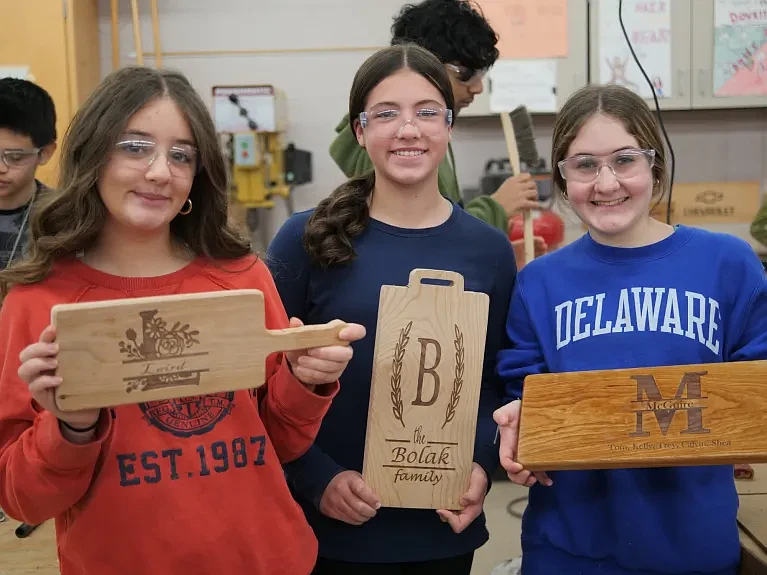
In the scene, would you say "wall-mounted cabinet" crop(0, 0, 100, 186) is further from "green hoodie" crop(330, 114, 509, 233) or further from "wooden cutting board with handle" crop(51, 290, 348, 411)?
"wooden cutting board with handle" crop(51, 290, 348, 411)

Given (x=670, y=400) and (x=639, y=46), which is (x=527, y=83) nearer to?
(x=639, y=46)

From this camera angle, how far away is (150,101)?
3.51 feet

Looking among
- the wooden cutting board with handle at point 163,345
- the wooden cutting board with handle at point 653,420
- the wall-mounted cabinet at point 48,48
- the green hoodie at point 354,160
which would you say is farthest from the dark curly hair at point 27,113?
the wooden cutting board with handle at point 653,420

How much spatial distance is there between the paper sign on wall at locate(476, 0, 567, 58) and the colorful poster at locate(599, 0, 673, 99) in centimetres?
20

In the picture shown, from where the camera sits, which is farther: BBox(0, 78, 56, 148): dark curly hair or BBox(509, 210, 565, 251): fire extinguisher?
BBox(509, 210, 565, 251): fire extinguisher

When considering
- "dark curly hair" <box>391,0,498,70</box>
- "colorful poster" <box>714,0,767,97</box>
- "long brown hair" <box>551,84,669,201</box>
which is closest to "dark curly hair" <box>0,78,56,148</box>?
"dark curly hair" <box>391,0,498,70</box>

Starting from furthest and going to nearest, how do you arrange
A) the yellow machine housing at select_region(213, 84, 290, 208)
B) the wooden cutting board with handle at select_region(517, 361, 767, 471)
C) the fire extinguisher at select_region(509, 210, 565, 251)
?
the yellow machine housing at select_region(213, 84, 290, 208) < the fire extinguisher at select_region(509, 210, 565, 251) < the wooden cutting board with handle at select_region(517, 361, 767, 471)

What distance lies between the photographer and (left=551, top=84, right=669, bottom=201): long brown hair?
1259 millimetres

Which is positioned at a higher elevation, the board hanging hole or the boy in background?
the boy in background

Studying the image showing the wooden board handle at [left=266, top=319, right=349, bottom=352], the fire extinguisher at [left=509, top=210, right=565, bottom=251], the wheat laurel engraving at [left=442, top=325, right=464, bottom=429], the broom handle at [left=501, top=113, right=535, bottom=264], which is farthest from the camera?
the fire extinguisher at [left=509, top=210, right=565, bottom=251]

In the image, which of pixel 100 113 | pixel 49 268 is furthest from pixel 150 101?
pixel 49 268

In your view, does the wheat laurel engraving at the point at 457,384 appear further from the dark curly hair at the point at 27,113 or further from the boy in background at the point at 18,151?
the dark curly hair at the point at 27,113

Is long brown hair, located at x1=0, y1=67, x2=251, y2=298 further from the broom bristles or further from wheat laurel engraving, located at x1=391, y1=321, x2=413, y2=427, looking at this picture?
the broom bristles

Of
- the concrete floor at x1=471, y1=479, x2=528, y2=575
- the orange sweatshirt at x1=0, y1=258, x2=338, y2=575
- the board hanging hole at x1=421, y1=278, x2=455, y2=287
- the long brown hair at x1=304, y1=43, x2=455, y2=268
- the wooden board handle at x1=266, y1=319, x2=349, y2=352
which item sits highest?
the long brown hair at x1=304, y1=43, x2=455, y2=268
